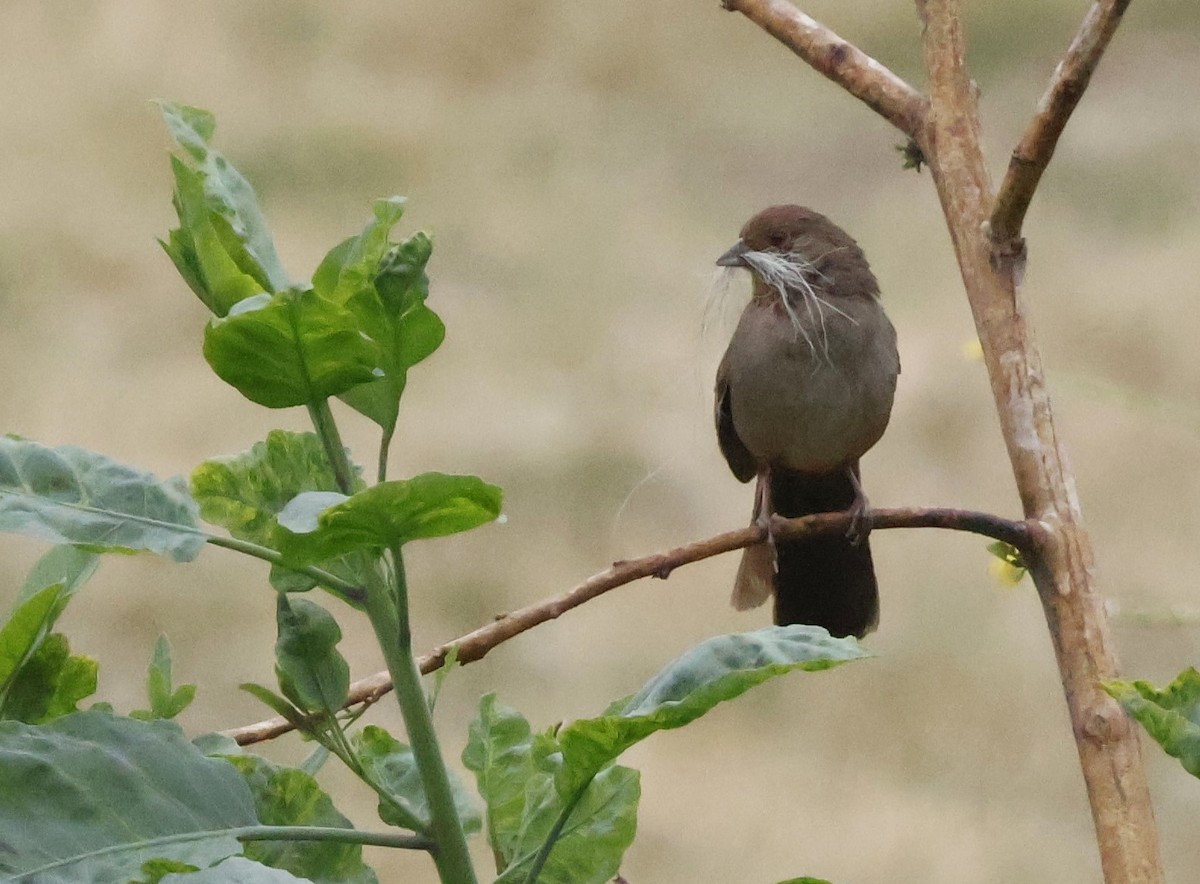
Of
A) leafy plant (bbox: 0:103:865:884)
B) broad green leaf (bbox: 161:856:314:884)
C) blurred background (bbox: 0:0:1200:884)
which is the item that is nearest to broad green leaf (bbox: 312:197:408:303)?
leafy plant (bbox: 0:103:865:884)

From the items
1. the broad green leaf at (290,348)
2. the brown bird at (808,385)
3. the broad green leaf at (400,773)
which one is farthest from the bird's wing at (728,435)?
the broad green leaf at (290,348)

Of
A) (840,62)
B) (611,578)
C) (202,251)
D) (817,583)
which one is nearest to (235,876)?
(202,251)

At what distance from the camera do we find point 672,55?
2.78 metres

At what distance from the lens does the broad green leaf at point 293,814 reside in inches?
24.1

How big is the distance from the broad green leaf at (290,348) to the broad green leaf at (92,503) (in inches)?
2.1

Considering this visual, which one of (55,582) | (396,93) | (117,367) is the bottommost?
(55,582)

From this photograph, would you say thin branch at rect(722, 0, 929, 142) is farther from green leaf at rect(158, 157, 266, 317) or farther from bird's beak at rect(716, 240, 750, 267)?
green leaf at rect(158, 157, 266, 317)

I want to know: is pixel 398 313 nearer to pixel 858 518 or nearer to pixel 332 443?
pixel 332 443

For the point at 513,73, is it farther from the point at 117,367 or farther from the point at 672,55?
the point at 117,367

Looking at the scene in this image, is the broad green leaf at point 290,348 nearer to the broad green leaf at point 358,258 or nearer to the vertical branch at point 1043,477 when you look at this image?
the broad green leaf at point 358,258

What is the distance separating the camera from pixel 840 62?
1.15 m

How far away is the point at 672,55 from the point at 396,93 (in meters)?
0.50

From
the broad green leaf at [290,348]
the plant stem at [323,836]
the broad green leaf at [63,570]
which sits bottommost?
the plant stem at [323,836]

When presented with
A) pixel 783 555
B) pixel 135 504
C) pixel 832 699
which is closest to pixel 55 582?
pixel 135 504
